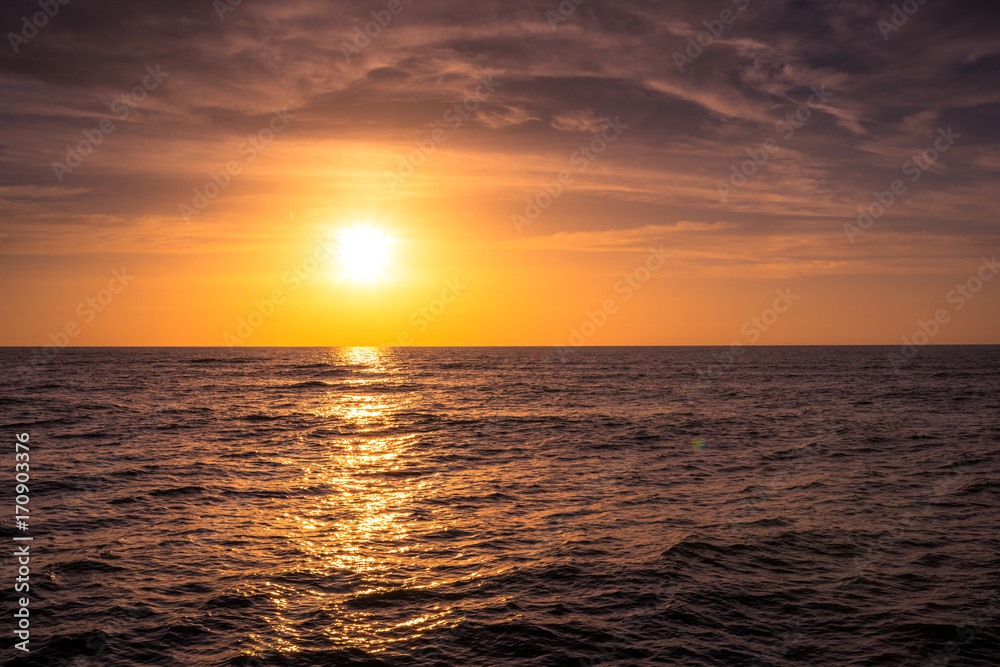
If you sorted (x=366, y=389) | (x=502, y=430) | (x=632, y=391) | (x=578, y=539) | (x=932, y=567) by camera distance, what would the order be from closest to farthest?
(x=932, y=567) → (x=578, y=539) → (x=502, y=430) → (x=632, y=391) → (x=366, y=389)

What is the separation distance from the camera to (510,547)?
56.1 feet

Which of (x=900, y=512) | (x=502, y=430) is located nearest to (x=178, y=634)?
(x=900, y=512)

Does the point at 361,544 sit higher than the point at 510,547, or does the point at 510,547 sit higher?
the point at 361,544

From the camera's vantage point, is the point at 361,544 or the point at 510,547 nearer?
the point at 510,547

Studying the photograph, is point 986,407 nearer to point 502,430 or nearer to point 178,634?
point 502,430

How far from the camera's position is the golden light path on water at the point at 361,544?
1218cm

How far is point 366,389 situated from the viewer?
79812mm

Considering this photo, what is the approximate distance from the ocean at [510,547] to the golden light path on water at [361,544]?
0.09 metres

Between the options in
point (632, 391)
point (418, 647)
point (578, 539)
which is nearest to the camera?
point (418, 647)

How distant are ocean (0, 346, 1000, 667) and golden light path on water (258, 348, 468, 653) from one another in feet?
0.29

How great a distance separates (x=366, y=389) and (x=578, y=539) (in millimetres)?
65161

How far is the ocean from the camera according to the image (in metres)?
11.7

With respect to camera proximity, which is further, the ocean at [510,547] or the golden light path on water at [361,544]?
the golden light path on water at [361,544]

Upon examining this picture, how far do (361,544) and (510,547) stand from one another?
4319 millimetres
